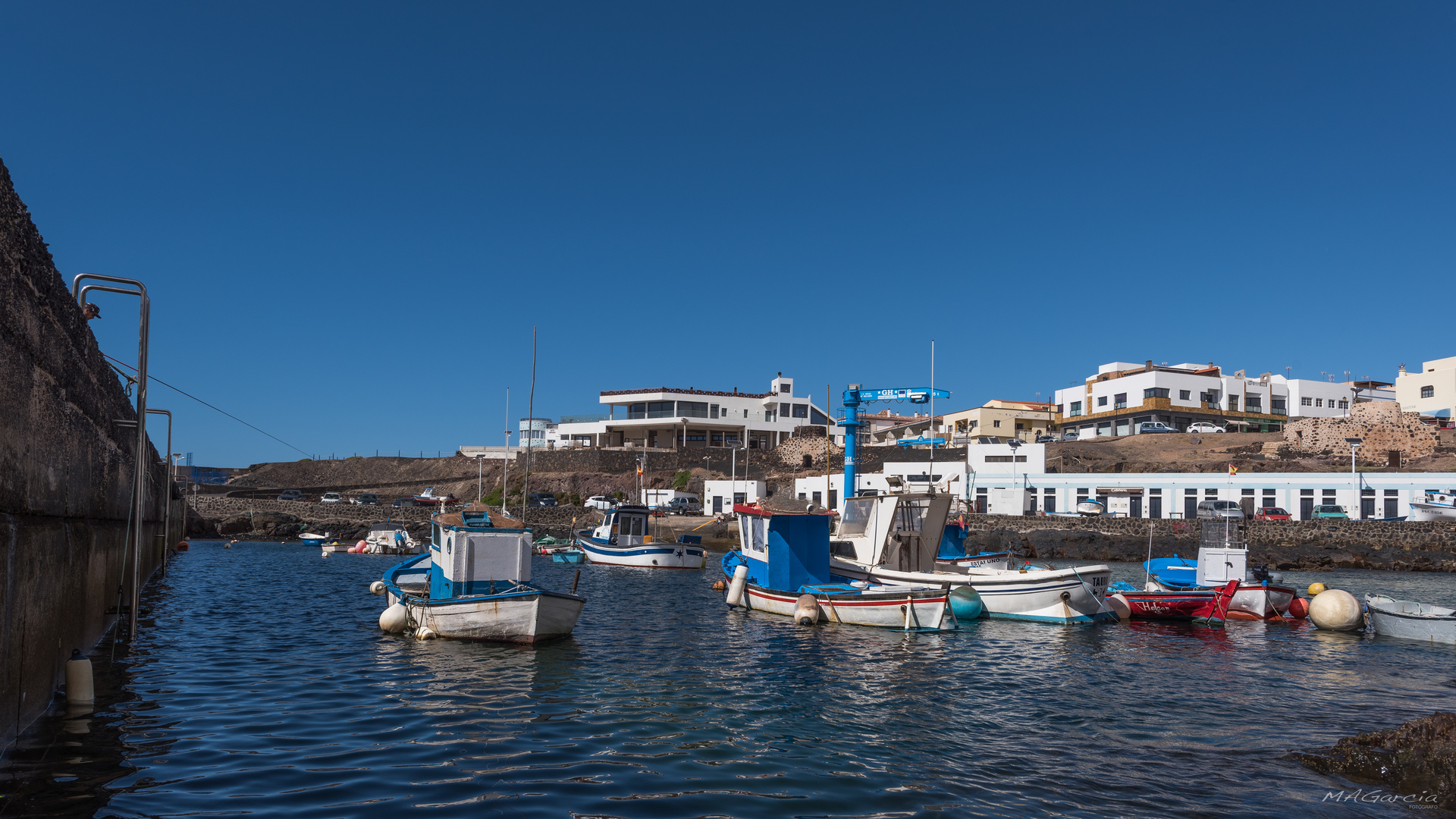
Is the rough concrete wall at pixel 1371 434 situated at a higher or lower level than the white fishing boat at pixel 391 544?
higher

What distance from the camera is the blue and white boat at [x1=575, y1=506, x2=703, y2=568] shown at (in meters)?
38.8

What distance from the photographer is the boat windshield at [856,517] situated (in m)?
24.9

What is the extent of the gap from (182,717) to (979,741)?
9505 millimetres

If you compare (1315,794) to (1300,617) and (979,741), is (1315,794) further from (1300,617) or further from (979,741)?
(1300,617)

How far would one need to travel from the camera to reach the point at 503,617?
16.5 meters

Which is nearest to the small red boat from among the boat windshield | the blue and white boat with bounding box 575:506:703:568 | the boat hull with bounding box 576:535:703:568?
the boat windshield

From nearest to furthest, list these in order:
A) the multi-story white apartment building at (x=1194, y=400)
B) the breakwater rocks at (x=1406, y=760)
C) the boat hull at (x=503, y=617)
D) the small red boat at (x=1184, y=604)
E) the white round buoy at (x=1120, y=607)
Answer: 1. the breakwater rocks at (x=1406, y=760)
2. the boat hull at (x=503, y=617)
3. the small red boat at (x=1184, y=604)
4. the white round buoy at (x=1120, y=607)
5. the multi-story white apartment building at (x=1194, y=400)

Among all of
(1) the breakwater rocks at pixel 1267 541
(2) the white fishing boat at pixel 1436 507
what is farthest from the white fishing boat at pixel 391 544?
(2) the white fishing boat at pixel 1436 507

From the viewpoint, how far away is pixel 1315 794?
8.51 metres

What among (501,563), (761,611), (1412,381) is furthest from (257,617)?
(1412,381)

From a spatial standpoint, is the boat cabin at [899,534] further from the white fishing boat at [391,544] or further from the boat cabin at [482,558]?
the white fishing boat at [391,544]

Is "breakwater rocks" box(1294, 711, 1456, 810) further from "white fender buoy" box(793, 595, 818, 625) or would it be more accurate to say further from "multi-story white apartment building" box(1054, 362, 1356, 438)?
"multi-story white apartment building" box(1054, 362, 1356, 438)

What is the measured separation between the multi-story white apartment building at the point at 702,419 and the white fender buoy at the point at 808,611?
6118cm

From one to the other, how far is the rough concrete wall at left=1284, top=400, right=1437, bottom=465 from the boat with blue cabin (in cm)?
5519
